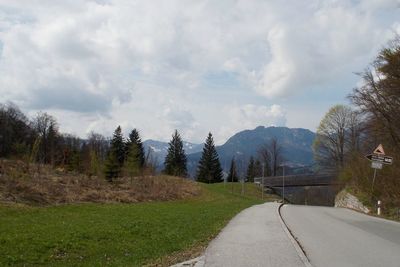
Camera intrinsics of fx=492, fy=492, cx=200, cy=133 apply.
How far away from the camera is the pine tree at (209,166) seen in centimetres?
10850

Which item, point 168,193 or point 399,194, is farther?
point 168,193

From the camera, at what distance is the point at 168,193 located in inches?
1810

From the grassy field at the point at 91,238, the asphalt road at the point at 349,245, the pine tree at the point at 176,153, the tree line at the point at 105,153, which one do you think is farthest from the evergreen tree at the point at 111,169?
the pine tree at the point at 176,153

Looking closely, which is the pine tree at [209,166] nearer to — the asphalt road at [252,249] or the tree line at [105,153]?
the tree line at [105,153]

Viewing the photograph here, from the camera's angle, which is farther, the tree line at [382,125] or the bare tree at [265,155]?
the bare tree at [265,155]

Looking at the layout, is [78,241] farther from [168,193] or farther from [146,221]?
[168,193]

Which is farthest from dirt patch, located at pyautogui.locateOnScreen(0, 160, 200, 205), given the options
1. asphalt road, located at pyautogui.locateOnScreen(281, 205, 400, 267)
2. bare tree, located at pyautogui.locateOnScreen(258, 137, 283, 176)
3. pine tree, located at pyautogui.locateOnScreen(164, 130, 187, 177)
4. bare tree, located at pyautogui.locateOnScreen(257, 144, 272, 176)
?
bare tree, located at pyautogui.locateOnScreen(257, 144, 272, 176)

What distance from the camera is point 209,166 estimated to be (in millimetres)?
110188

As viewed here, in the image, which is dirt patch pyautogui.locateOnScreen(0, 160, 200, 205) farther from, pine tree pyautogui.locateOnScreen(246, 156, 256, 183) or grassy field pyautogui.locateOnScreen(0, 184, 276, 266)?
pine tree pyautogui.locateOnScreen(246, 156, 256, 183)

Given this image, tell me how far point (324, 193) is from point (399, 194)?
227 ft

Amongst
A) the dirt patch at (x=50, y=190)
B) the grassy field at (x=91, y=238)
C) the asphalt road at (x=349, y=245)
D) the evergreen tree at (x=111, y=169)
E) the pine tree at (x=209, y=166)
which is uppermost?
the pine tree at (x=209, y=166)

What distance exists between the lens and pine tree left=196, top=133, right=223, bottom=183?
108 meters

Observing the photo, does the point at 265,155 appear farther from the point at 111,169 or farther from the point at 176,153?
the point at 111,169

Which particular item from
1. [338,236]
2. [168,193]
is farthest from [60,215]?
[168,193]
